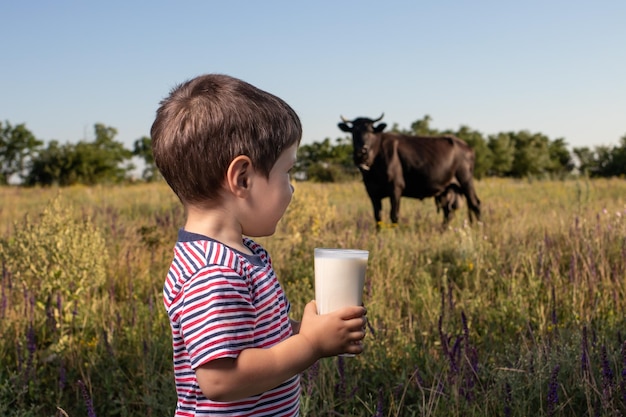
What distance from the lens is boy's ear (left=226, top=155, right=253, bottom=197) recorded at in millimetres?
1514

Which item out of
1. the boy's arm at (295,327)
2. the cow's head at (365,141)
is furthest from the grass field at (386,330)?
the cow's head at (365,141)

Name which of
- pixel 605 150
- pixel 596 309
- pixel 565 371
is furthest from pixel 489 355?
pixel 605 150

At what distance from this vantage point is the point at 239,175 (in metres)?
1.54

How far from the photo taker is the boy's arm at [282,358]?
4.65 feet

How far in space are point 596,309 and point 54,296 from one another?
3.55 metres

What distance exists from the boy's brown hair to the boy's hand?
0.38 meters

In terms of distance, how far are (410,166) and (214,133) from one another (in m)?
10.7

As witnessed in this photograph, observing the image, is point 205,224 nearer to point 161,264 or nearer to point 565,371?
point 565,371

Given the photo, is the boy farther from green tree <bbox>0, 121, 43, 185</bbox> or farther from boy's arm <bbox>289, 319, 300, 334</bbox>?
green tree <bbox>0, 121, 43, 185</bbox>

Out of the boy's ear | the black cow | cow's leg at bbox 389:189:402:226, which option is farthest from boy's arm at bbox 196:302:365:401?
cow's leg at bbox 389:189:402:226

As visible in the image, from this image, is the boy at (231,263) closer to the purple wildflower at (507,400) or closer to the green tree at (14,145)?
the purple wildflower at (507,400)

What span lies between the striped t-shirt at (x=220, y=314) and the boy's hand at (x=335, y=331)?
4.3 inches

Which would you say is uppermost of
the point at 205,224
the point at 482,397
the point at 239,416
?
the point at 205,224

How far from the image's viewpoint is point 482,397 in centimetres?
288
